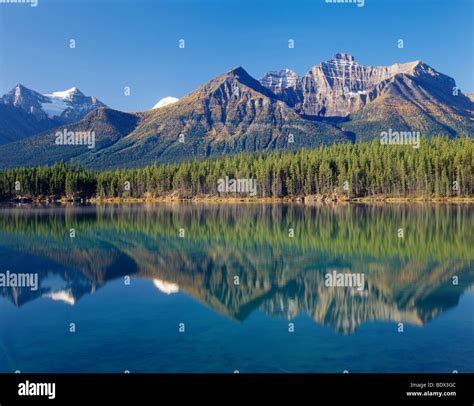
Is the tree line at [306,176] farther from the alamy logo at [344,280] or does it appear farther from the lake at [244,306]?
the alamy logo at [344,280]

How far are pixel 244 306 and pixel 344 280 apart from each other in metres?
8.10

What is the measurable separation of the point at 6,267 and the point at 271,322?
24440mm

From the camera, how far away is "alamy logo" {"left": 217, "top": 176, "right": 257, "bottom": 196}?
157m

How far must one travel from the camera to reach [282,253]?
39.7 meters

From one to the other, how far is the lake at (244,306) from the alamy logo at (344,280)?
0.07 metres

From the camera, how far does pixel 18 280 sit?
32156 mm

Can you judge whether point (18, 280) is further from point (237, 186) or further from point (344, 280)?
point (237, 186)

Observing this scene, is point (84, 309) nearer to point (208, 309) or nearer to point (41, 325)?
point (41, 325)

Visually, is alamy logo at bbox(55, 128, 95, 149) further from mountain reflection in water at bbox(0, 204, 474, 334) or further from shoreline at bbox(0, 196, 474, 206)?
shoreline at bbox(0, 196, 474, 206)
